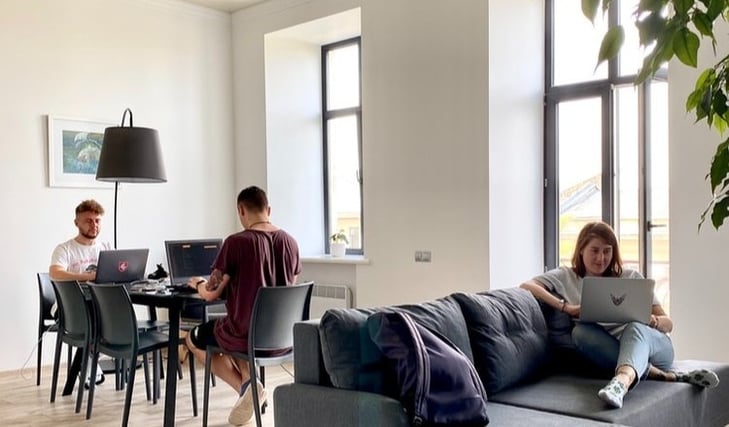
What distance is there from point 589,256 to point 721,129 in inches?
107

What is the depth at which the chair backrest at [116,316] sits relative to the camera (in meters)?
3.56

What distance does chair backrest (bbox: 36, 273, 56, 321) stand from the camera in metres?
4.70

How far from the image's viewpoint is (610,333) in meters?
3.10

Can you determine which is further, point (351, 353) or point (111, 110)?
point (111, 110)

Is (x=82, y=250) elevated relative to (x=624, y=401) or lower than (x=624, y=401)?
elevated

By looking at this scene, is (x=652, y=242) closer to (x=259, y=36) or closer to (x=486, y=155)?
(x=486, y=155)

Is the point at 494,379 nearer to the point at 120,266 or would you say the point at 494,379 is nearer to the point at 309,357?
the point at 309,357

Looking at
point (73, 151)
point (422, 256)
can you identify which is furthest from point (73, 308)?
point (422, 256)

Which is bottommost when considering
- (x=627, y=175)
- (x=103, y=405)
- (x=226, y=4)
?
(x=103, y=405)

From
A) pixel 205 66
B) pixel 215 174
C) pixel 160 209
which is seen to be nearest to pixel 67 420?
pixel 160 209

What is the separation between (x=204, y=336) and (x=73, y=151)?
8.45ft

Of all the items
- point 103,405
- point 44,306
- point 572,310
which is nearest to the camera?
point 572,310

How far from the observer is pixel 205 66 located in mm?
6371

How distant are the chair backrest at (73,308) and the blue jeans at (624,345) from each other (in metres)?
2.76
